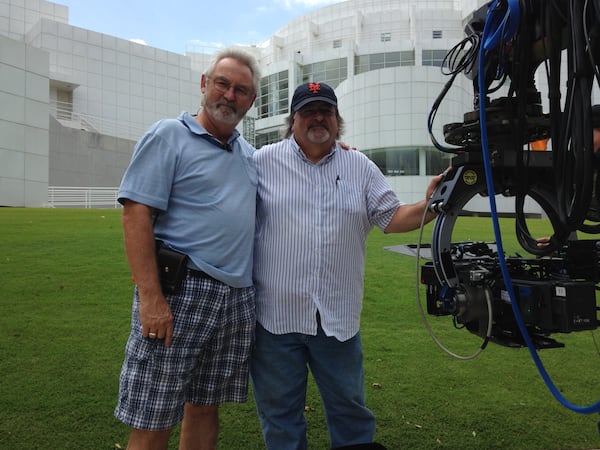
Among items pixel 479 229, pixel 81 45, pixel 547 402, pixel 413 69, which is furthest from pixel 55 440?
pixel 81 45

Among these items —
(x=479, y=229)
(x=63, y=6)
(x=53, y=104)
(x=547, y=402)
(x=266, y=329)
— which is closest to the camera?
(x=266, y=329)

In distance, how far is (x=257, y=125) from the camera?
1678 inches

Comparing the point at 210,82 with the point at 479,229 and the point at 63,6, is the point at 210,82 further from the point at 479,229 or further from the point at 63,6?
the point at 63,6

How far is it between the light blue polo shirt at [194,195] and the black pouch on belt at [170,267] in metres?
0.05

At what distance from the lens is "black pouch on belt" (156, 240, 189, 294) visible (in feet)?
6.98

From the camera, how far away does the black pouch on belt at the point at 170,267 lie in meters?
2.13

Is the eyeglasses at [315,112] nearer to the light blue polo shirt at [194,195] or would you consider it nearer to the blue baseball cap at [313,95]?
the blue baseball cap at [313,95]

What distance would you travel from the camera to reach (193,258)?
2178mm

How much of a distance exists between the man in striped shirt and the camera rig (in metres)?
0.65

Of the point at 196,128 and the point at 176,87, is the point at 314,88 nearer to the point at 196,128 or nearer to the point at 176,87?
the point at 196,128

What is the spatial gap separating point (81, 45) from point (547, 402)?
4126cm

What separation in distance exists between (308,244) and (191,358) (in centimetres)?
77

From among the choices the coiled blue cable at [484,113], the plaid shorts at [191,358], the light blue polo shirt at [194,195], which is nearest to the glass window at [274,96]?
the light blue polo shirt at [194,195]

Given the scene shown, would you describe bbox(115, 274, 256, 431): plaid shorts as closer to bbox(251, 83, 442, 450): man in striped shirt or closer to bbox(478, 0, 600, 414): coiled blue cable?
bbox(251, 83, 442, 450): man in striped shirt
